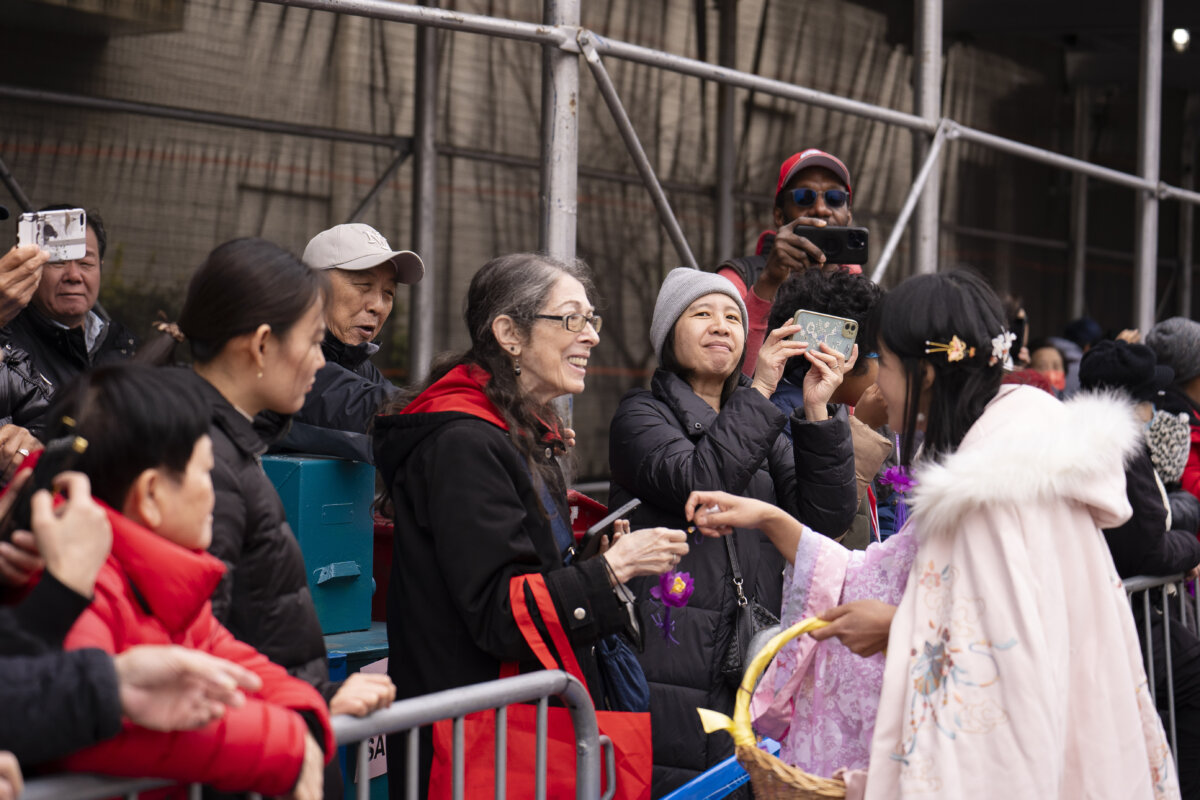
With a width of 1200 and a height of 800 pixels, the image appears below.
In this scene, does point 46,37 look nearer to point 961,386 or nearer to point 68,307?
point 68,307

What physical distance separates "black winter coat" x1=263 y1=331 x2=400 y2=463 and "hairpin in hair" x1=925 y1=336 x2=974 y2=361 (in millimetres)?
1221

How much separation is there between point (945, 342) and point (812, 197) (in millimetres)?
2063

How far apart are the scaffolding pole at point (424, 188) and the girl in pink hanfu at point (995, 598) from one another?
14.0 feet

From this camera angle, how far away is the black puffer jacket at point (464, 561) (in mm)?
2248

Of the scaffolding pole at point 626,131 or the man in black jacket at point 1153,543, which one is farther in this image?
the scaffolding pole at point 626,131

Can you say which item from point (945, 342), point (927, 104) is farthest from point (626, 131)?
point (945, 342)

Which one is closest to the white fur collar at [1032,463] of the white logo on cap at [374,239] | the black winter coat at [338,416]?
the black winter coat at [338,416]

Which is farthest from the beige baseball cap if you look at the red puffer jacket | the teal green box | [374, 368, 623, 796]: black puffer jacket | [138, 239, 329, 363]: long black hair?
the red puffer jacket

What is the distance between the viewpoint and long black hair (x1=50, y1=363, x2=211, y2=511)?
5.08 ft

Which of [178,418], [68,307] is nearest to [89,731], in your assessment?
→ [178,418]

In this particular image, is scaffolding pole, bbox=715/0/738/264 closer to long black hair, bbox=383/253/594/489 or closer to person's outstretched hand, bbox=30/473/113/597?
long black hair, bbox=383/253/594/489

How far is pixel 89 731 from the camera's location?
138 centimetres

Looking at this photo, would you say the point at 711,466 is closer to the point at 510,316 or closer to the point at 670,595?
the point at 670,595

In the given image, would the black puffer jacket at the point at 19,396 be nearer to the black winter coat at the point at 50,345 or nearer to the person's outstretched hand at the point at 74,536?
the black winter coat at the point at 50,345
